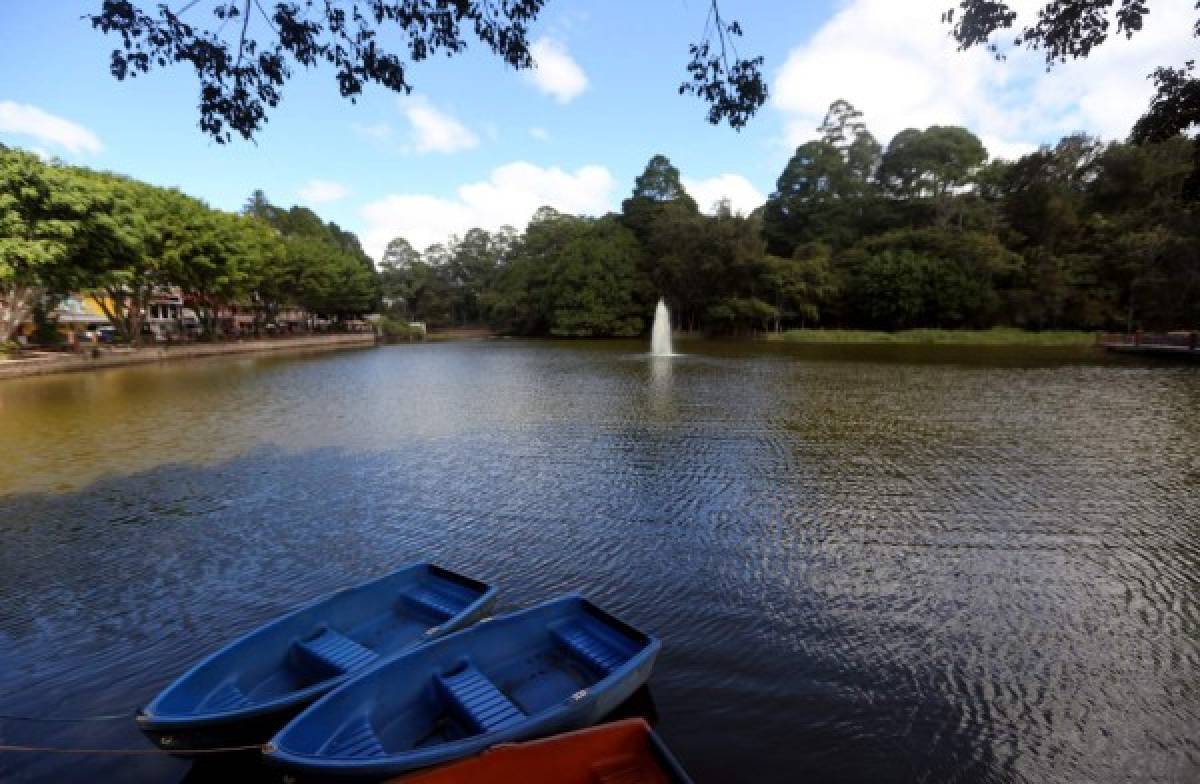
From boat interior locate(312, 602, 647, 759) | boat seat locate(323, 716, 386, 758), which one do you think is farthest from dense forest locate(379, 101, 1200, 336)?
boat seat locate(323, 716, 386, 758)

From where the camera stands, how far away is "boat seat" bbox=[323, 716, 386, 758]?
143 inches

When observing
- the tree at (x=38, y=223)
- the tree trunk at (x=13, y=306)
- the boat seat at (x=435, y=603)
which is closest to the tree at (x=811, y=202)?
the tree at (x=38, y=223)

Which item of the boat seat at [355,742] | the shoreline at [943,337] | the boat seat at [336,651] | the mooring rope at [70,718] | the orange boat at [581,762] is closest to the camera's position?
the orange boat at [581,762]

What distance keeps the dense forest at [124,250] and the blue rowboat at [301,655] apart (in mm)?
30512

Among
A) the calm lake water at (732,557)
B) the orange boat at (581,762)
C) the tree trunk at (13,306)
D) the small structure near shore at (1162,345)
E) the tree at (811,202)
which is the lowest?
the calm lake water at (732,557)

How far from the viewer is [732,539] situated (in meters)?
8.26

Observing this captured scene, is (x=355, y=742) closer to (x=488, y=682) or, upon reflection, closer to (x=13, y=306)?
(x=488, y=682)

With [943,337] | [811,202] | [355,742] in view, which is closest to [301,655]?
[355,742]

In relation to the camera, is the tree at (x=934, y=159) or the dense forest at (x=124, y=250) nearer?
the dense forest at (x=124, y=250)

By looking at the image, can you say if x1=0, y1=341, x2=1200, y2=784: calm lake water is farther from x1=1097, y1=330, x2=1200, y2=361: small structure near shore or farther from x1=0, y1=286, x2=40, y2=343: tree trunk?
x1=1097, y1=330, x2=1200, y2=361: small structure near shore

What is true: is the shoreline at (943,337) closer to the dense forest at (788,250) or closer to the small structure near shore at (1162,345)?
the dense forest at (788,250)

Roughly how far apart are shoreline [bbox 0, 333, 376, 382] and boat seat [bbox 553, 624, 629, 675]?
114 feet

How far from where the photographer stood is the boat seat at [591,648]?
460 cm

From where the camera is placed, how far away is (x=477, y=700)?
13.6 feet
